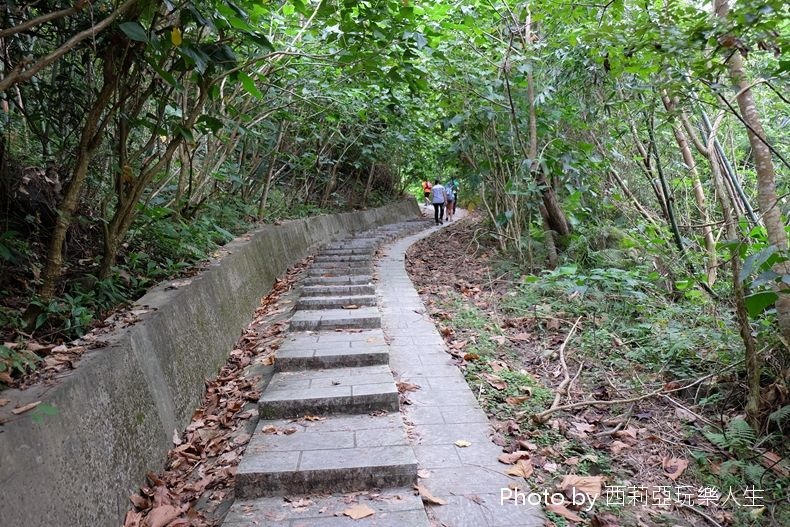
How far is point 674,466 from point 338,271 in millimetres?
5635

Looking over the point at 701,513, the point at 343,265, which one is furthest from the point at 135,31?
the point at 343,265

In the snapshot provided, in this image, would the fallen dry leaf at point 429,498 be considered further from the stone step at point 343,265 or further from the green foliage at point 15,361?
the stone step at point 343,265

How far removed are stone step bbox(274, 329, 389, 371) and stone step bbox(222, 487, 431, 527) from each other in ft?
5.31

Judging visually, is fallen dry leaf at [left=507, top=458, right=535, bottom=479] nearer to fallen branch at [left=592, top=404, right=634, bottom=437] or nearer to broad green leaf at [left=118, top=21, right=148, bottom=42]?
fallen branch at [left=592, top=404, right=634, bottom=437]

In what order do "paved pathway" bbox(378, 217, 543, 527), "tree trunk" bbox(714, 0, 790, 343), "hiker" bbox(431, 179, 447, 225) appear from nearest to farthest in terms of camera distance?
"paved pathway" bbox(378, 217, 543, 527), "tree trunk" bbox(714, 0, 790, 343), "hiker" bbox(431, 179, 447, 225)

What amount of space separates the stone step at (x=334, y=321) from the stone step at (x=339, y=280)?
145cm

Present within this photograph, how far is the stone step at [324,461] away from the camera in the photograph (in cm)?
296

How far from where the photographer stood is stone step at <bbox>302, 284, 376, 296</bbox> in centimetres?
677

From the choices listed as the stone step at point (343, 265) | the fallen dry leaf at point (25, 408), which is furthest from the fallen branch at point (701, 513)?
the stone step at point (343, 265)

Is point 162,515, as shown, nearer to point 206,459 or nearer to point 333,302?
point 206,459

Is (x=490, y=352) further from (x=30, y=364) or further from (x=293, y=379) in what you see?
(x=30, y=364)

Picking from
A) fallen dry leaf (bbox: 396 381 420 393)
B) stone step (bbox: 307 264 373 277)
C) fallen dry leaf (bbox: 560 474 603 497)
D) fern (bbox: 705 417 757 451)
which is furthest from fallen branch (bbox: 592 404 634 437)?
stone step (bbox: 307 264 373 277)

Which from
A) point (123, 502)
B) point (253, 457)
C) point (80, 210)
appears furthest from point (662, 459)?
point (80, 210)

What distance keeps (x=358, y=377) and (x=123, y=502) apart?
6.34 ft
